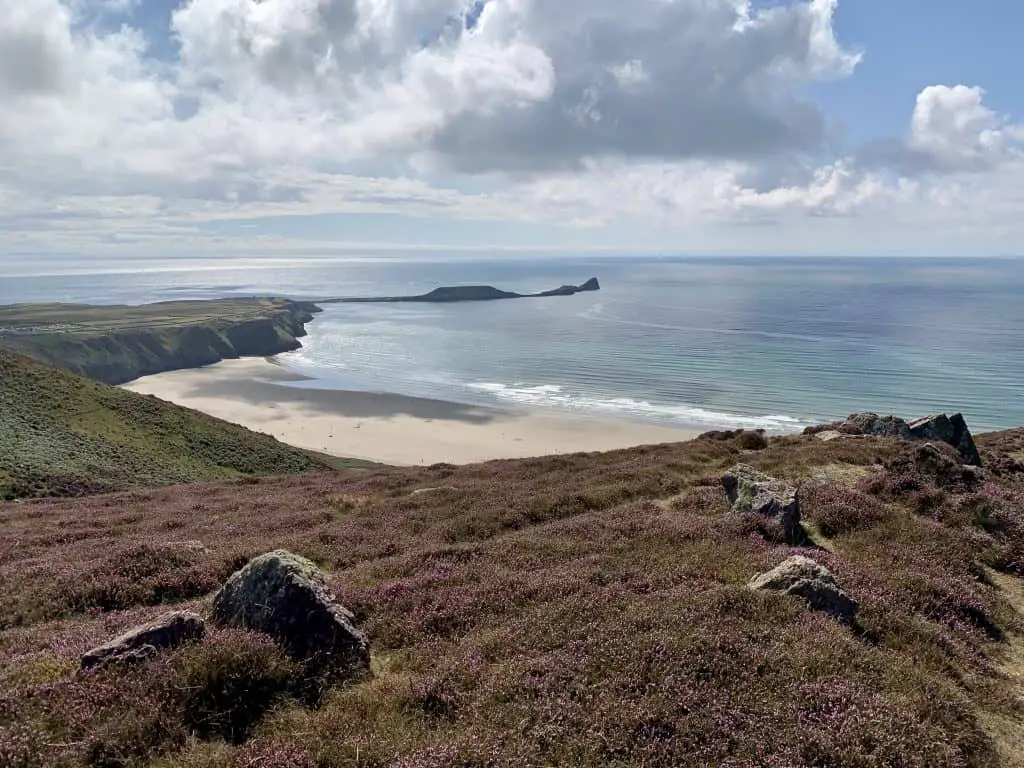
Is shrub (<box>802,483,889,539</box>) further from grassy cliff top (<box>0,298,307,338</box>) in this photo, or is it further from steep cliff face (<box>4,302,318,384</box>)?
grassy cliff top (<box>0,298,307,338</box>)

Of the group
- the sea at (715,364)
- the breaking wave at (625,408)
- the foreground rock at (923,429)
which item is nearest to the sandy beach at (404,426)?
the breaking wave at (625,408)

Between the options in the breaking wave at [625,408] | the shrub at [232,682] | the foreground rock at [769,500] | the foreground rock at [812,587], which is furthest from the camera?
the breaking wave at [625,408]

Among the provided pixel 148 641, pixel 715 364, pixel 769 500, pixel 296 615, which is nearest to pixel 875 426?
pixel 769 500

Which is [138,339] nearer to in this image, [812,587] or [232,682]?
[232,682]

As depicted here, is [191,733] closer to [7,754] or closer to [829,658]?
[7,754]

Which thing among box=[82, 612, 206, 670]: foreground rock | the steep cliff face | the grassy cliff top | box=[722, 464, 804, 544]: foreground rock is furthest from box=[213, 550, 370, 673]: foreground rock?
the grassy cliff top

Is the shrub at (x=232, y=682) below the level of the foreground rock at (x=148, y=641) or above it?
below

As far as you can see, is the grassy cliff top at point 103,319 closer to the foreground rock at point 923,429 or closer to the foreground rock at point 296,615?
the foreground rock at point 923,429
